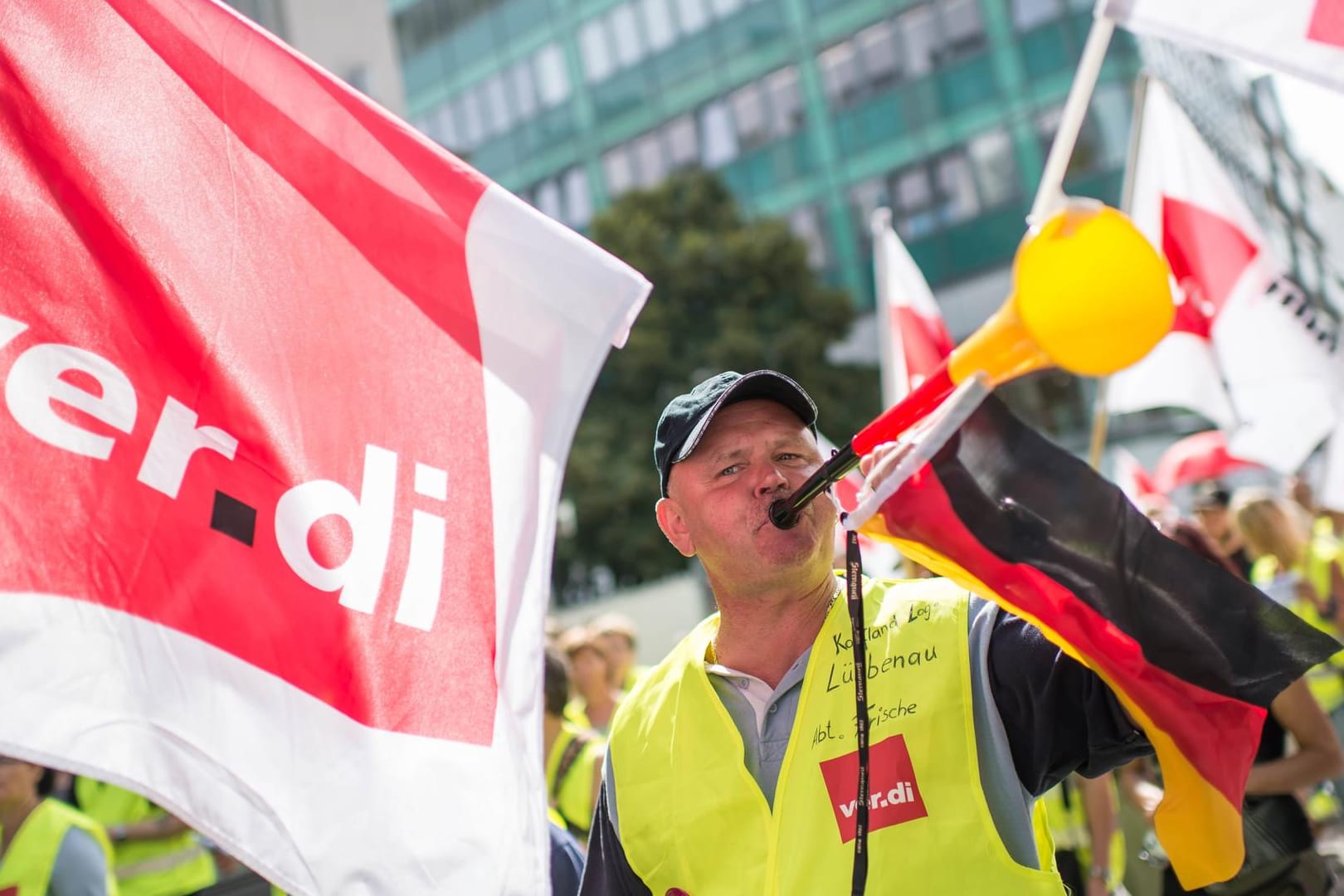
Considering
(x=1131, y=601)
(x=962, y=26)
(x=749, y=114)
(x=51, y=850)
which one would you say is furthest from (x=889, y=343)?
(x=749, y=114)

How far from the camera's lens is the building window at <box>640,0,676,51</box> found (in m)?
33.3

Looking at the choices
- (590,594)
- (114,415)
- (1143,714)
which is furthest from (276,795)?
(590,594)

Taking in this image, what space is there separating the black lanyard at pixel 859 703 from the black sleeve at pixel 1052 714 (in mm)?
206

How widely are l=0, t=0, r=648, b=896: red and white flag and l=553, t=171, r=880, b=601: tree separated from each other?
2256 cm

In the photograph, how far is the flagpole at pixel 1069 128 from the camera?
198 centimetres

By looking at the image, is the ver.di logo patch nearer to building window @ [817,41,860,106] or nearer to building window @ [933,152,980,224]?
building window @ [933,152,980,224]

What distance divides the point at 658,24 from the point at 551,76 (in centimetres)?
346

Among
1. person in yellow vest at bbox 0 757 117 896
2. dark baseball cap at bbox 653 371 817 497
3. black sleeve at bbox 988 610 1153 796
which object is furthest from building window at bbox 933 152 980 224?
black sleeve at bbox 988 610 1153 796

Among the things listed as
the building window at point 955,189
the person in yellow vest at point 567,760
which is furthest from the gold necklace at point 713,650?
the building window at point 955,189

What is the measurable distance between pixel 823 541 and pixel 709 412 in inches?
12.2

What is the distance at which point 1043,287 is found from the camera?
163 cm

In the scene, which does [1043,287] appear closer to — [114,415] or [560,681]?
[114,415]

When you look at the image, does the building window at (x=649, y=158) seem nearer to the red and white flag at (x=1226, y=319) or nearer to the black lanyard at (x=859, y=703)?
the red and white flag at (x=1226, y=319)

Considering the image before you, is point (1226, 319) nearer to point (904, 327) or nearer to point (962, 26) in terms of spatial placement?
point (904, 327)
